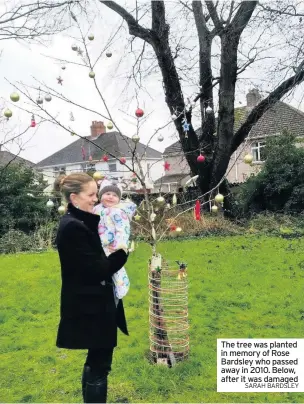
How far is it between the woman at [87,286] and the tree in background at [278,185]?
10.8 metres

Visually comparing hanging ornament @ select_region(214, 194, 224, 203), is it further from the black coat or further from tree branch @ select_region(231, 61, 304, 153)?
tree branch @ select_region(231, 61, 304, 153)

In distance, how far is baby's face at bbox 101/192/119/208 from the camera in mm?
2832

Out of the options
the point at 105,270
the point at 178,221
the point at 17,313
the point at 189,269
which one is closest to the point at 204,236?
the point at 178,221

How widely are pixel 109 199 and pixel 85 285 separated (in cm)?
53

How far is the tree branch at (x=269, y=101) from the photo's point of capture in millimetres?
10211

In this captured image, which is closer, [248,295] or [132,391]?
[132,391]

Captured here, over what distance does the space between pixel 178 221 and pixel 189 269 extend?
4.15 m

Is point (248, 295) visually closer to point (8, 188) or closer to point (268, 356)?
point (268, 356)

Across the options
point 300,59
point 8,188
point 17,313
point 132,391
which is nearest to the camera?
point 132,391

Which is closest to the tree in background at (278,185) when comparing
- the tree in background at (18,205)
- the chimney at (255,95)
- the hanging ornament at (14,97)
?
the chimney at (255,95)

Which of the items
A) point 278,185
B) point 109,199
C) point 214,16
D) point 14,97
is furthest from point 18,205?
point 109,199

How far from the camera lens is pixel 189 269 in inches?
285

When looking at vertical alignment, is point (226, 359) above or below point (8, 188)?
below
